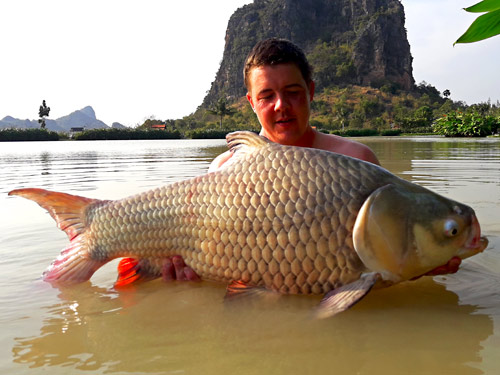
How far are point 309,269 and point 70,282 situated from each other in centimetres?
147

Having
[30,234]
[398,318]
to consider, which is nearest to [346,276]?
[398,318]

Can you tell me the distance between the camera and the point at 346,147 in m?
3.66

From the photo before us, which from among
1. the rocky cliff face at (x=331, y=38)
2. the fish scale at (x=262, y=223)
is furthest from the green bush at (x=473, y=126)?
the rocky cliff face at (x=331, y=38)

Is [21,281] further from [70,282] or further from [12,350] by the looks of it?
[12,350]

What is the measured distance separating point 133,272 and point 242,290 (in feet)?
2.31

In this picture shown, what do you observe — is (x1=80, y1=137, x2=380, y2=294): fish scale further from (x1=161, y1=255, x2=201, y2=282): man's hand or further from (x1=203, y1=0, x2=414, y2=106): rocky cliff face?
(x1=203, y1=0, x2=414, y2=106): rocky cliff face

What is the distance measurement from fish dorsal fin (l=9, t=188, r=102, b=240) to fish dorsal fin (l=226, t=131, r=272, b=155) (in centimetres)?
89

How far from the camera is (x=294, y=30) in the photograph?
147 metres

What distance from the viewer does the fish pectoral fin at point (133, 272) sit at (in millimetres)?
2496

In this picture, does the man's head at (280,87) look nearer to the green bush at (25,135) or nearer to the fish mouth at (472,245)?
the fish mouth at (472,245)

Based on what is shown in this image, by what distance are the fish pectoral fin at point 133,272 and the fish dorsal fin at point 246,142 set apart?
31.6 inches

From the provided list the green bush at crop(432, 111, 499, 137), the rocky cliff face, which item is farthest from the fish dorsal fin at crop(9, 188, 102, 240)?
the rocky cliff face

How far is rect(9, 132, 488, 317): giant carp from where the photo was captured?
192 cm

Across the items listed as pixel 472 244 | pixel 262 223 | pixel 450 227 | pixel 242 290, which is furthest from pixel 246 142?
pixel 472 244
